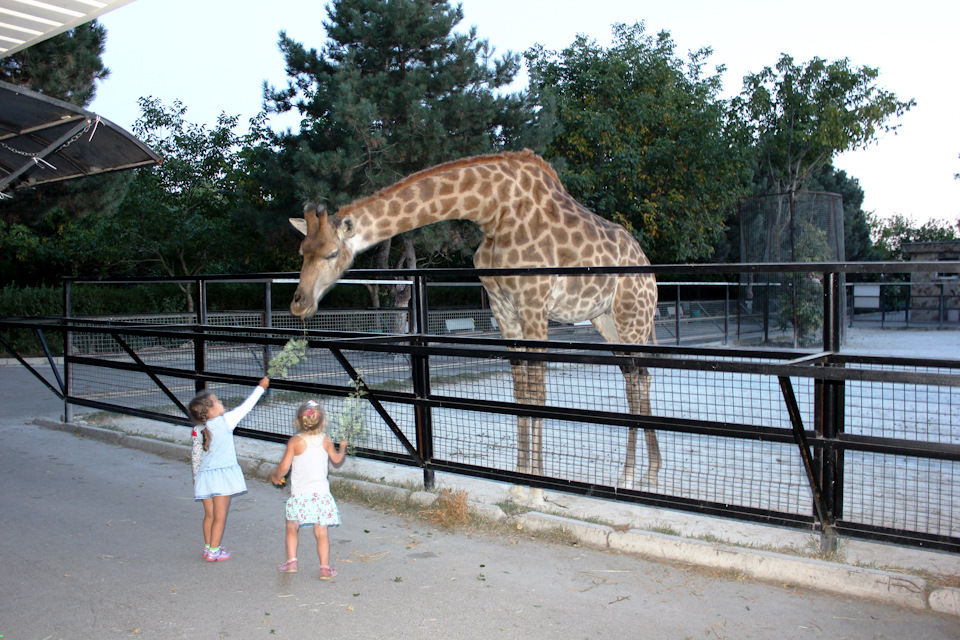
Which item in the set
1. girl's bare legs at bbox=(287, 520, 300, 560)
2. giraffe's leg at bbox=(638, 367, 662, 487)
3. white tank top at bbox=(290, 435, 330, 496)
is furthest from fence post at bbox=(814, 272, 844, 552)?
girl's bare legs at bbox=(287, 520, 300, 560)

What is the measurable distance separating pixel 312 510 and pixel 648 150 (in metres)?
21.5

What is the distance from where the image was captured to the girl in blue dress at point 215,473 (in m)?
4.25

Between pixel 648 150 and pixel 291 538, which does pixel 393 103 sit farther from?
pixel 291 538

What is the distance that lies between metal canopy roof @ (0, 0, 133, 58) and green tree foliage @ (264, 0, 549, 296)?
35.5ft

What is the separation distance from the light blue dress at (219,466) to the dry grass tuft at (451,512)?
1.23 m

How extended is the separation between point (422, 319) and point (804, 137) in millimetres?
23760

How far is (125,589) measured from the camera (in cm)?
386

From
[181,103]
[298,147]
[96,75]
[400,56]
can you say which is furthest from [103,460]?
[181,103]

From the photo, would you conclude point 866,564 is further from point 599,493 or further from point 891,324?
point 891,324

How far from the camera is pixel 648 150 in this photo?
77.2 feet

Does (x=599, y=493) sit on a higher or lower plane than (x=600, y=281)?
lower

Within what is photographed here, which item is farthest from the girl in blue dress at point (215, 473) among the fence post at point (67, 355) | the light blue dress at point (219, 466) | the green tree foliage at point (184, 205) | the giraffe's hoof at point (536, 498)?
the green tree foliage at point (184, 205)

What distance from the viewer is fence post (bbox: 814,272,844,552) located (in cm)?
361

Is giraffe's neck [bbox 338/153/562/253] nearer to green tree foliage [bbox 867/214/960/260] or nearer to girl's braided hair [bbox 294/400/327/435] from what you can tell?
girl's braided hair [bbox 294/400/327/435]
